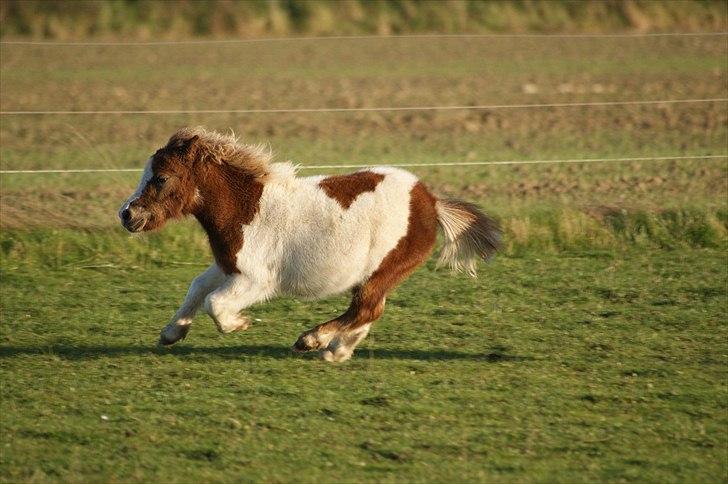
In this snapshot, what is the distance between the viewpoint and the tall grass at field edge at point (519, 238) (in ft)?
28.1

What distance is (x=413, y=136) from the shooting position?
13.5 meters

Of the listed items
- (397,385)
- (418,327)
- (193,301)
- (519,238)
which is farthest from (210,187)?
(519,238)

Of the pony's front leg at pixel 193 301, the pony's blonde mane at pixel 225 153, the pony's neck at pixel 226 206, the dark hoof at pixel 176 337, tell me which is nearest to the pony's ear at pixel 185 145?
the pony's blonde mane at pixel 225 153

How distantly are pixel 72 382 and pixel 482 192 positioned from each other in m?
5.60

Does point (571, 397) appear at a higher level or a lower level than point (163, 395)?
higher

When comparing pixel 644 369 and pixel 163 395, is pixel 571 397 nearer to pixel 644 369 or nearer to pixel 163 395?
pixel 644 369

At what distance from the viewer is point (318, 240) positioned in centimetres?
584

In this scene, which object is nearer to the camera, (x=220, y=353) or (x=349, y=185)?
(x=349, y=185)

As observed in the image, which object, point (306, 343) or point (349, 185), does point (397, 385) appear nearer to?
point (306, 343)

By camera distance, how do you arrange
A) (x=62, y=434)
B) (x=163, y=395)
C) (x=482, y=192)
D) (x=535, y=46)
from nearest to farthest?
1. (x=62, y=434)
2. (x=163, y=395)
3. (x=482, y=192)
4. (x=535, y=46)

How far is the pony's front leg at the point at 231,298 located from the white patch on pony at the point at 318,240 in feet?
0.10

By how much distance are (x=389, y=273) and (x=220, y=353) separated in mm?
1102

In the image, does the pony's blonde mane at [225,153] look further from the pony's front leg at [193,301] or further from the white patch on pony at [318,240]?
the pony's front leg at [193,301]

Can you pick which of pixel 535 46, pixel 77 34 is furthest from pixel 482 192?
pixel 77 34
